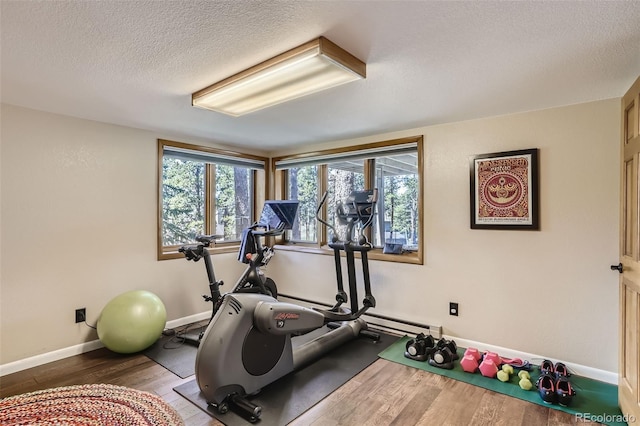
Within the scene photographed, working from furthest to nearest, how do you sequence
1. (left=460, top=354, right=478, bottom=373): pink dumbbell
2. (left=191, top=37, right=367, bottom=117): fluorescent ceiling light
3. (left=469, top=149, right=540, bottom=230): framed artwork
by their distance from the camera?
1. (left=469, top=149, right=540, bottom=230): framed artwork
2. (left=460, top=354, right=478, bottom=373): pink dumbbell
3. (left=191, top=37, right=367, bottom=117): fluorescent ceiling light

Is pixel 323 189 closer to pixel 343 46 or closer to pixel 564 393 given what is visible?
pixel 343 46

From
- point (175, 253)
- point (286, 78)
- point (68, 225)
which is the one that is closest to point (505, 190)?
point (286, 78)

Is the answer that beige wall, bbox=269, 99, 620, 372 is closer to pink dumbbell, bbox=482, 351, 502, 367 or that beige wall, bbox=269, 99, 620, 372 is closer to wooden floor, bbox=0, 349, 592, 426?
pink dumbbell, bbox=482, 351, 502, 367

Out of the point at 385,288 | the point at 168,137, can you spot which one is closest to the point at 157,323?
the point at 168,137

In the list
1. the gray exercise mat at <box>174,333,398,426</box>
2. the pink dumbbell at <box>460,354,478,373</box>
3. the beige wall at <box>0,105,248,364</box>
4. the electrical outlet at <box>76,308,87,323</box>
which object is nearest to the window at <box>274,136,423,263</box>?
the pink dumbbell at <box>460,354,478,373</box>

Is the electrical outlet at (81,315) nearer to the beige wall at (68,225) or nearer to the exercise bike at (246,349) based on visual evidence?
the beige wall at (68,225)

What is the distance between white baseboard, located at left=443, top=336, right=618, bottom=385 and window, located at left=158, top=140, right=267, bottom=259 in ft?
9.70

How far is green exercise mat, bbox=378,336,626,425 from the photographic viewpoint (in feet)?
6.88

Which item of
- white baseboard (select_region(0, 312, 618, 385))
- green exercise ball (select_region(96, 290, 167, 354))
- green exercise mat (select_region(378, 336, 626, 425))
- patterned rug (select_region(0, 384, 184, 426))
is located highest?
green exercise ball (select_region(96, 290, 167, 354))

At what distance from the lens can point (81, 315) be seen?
3041 mm

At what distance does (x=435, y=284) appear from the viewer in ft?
10.8

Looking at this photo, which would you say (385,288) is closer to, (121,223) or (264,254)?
(264,254)

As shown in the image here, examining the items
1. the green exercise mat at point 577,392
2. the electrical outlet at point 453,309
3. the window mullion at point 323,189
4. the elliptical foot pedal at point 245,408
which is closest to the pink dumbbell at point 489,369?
the green exercise mat at point 577,392

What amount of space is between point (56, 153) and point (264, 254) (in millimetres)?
2068
